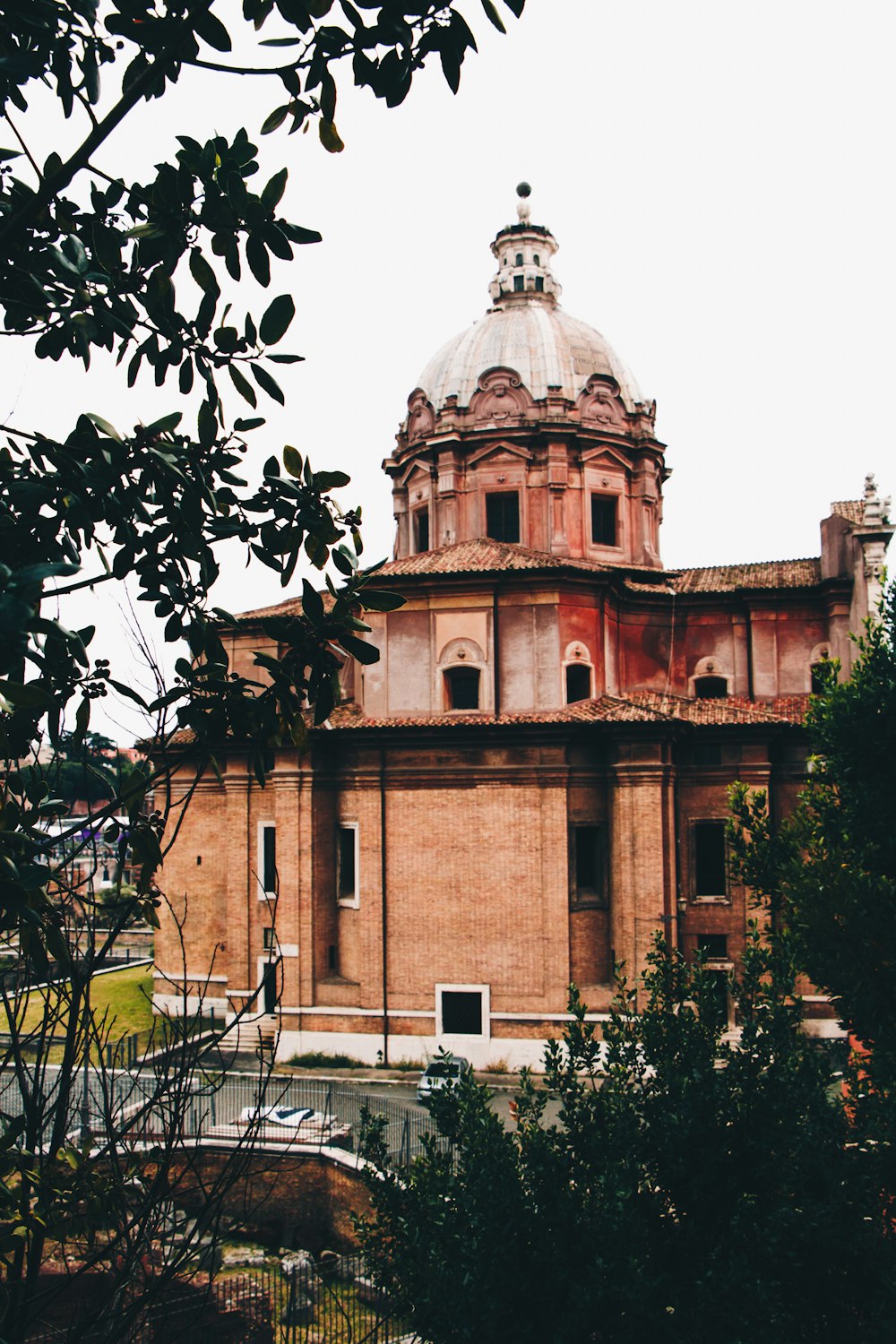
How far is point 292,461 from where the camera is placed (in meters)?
3.68

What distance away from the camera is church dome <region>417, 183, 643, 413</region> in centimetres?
3047

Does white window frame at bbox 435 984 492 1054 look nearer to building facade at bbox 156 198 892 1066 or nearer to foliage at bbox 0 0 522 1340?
building facade at bbox 156 198 892 1066

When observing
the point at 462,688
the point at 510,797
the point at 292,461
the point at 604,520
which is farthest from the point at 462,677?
the point at 292,461

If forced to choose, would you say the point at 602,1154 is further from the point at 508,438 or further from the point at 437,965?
the point at 508,438

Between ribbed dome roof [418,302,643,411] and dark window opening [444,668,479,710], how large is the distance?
9552 mm

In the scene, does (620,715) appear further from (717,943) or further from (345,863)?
(345,863)

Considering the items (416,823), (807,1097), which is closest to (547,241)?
(416,823)

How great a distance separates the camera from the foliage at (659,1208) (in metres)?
6.92

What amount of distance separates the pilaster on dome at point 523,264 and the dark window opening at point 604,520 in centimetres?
A: 755

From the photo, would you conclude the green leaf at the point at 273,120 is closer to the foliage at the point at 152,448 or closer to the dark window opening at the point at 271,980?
the foliage at the point at 152,448

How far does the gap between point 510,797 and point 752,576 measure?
8938 mm

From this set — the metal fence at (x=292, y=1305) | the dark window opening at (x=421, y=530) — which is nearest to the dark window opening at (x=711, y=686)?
the dark window opening at (x=421, y=530)

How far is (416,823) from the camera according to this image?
23.8 meters

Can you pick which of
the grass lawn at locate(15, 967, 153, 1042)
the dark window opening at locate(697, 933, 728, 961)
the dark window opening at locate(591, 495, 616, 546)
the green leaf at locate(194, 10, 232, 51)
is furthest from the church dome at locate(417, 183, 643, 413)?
the green leaf at locate(194, 10, 232, 51)
